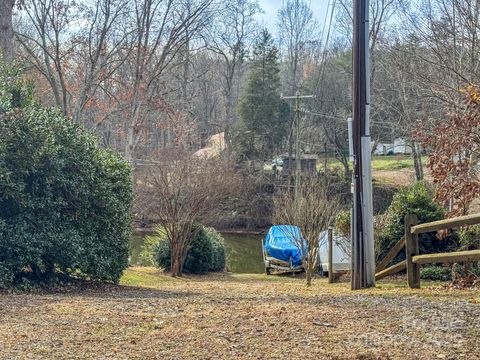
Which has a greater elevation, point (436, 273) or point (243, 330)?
point (243, 330)

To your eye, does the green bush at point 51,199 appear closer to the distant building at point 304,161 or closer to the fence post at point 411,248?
the fence post at point 411,248

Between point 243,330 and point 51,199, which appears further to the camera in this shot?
point 51,199

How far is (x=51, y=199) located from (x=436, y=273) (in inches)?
360

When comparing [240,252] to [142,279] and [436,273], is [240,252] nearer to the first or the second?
[142,279]

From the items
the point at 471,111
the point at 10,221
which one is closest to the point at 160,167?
the point at 10,221

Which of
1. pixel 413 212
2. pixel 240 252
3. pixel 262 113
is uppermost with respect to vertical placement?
pixel 262 113

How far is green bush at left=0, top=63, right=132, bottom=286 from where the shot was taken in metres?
9.48

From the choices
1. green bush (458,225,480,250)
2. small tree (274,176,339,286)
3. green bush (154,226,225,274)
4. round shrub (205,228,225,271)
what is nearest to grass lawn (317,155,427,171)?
round shrub (205,228,225,271)

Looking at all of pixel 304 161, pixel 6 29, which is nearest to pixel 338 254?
pixel 6 29

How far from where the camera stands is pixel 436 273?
46.0 ft

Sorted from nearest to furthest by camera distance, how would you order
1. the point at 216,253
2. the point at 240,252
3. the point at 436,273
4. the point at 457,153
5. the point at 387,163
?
the point at 457,153
the point at 436,273
the point at 216,253
the point at 240,252
the point at 387,163

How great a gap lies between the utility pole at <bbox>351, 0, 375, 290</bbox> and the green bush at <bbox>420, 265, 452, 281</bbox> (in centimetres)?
407

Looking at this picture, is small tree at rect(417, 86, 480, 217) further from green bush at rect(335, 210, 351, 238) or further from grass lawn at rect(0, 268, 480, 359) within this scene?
green bush at rect(335, 210, 351, 238)

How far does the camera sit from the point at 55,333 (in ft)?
16.6
